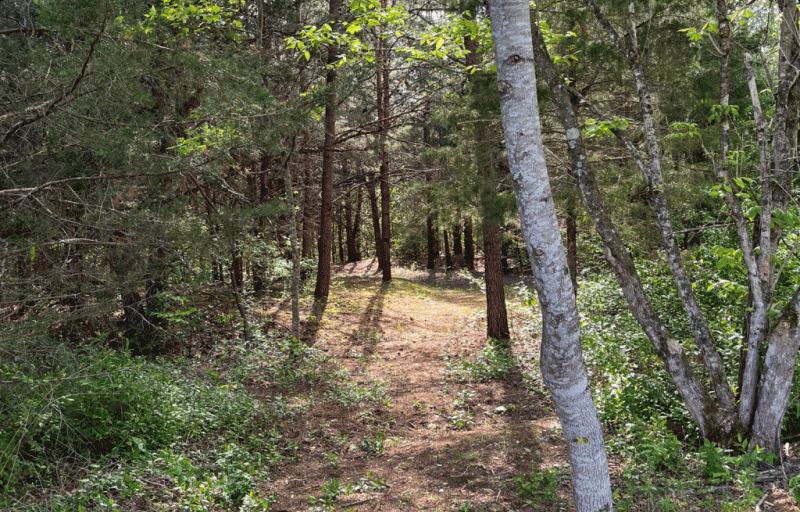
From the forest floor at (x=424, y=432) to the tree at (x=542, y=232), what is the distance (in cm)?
141

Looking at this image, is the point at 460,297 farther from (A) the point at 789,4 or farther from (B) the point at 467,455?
(A) the point at 789,4

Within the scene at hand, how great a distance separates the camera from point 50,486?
4.35 metres

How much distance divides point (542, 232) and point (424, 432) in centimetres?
465

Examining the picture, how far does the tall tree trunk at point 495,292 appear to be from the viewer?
1096 cm

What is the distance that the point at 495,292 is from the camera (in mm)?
11203

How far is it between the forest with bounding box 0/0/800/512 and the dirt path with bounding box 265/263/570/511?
0.05 metres

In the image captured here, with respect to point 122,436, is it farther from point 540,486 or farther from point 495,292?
point 495,292

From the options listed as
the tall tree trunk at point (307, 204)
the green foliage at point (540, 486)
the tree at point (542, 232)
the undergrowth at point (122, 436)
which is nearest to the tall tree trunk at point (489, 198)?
the tree at point (542, 232)

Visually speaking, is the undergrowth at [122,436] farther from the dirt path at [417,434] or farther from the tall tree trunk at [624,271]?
the tall tree trunk at [624,271]

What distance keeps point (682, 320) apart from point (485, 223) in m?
3.66

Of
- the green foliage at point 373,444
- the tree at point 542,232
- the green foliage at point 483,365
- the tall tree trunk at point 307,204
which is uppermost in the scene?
the tall tree trunk at point 307,204

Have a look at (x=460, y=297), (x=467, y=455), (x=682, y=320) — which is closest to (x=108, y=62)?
(x=467, y=455)

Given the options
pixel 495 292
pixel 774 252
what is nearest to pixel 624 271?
pixel 774 252

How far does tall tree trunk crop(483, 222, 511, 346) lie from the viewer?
36.0ft
